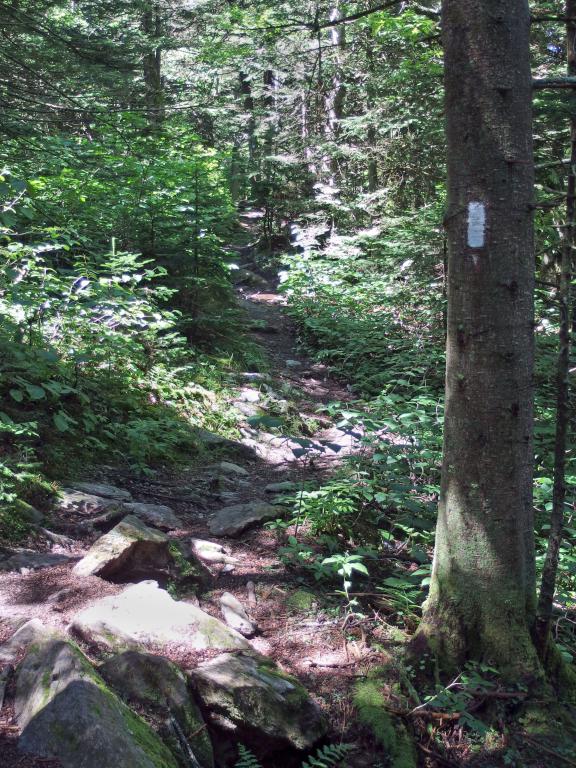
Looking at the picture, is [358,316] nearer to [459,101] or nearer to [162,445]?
[162,445]

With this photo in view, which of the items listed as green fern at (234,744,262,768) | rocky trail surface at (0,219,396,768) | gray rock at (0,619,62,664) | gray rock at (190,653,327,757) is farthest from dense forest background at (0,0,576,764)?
Result: gray rock at (0,619,62,664)

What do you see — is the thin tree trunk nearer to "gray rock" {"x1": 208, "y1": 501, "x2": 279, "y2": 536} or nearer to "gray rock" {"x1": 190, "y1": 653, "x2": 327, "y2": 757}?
"gray rock" {"x1": 190, "y1": 653, "x2": 327, "y2": 757}

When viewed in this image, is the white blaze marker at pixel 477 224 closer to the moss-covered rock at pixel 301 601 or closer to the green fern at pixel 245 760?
the moss-covered rock at pixel 301 601

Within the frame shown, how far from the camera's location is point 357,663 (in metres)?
3.18

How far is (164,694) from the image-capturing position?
2.40m

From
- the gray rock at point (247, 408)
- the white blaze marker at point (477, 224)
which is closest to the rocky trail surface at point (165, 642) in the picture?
the white blaze marker at point (477, 224)

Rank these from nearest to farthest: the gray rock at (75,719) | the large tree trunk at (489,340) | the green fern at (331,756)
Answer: the gray rock at (75,719) < the green fern at (331,756) < the large tree trunk at (489,340)

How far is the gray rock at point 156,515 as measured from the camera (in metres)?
4.50

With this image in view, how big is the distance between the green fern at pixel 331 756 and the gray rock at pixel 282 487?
2.82 m

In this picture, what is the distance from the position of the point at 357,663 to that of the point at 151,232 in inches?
293

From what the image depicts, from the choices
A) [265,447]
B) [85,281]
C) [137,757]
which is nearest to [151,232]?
[85,281]

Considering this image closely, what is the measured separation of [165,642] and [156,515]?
6.01 feet

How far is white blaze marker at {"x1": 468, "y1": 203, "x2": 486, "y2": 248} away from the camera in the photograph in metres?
2.82

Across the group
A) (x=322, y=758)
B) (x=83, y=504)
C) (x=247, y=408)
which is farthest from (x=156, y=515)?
(x=247, y=408)
